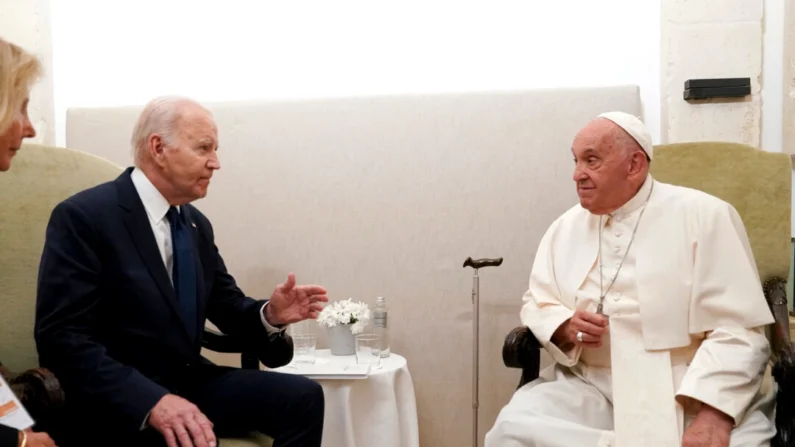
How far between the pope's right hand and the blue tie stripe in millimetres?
1166

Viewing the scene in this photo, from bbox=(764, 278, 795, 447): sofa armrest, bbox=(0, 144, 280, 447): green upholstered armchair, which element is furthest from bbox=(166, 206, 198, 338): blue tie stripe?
bbox=(764, 278, 795, 447): sofa armrest

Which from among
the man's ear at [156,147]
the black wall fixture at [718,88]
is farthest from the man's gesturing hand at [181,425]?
the black wall fixture at [718,88]

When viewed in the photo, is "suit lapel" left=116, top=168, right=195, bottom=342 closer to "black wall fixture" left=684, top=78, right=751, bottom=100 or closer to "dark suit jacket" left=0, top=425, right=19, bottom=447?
"dark suit jacket" left=0, top=425, right=19, bottom=447

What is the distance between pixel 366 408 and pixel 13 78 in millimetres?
1798

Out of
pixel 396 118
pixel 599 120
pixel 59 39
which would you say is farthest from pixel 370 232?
pixel 59 39

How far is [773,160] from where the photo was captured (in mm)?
2645

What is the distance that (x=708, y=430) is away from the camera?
6.22 ft

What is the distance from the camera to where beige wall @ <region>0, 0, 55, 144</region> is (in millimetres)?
3514

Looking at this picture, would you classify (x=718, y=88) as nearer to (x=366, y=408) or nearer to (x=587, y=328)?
(x=587, y=328)

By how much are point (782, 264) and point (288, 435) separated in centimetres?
188

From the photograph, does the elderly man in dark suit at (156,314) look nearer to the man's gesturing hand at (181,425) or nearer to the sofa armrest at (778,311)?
the man's gesturing hand at (181,425)

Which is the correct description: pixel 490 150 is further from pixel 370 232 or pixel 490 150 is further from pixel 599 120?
pixel 599 120

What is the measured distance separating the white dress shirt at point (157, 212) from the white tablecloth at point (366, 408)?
0.91 m

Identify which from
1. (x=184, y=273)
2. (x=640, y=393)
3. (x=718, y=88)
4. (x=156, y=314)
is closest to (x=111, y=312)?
(x=156, y=314)
